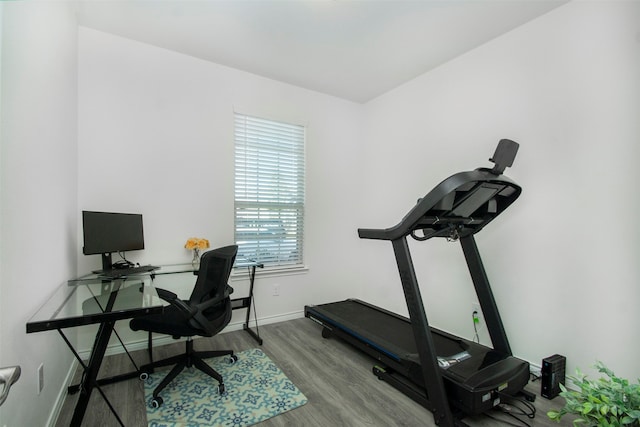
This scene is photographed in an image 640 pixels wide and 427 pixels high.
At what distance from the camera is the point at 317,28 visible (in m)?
2.53

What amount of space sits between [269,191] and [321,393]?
2.17 meters

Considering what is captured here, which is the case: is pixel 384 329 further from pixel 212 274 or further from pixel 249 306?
pixel 212 274

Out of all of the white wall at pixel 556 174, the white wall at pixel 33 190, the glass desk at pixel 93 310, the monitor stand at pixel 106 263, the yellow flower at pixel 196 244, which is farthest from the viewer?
the yellow flower at pixel 196 244

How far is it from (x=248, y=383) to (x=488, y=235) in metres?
2.40

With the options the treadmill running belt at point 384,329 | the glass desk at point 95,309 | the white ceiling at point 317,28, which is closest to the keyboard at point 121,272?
the glass desk at point 95,309

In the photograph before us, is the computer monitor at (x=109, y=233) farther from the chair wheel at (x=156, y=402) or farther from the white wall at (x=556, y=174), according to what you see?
the white wall at (x=556, y=174)

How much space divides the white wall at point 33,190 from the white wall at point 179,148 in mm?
367

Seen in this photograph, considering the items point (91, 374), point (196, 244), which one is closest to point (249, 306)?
point (196, 244)

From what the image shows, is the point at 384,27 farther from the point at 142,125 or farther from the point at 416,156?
the point at 142,125

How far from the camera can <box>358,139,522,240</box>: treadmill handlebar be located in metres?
1.68

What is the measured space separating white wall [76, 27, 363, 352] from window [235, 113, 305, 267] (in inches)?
4.4

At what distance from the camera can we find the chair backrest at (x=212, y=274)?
6.82 ft

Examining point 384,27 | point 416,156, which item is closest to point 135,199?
point 384,27

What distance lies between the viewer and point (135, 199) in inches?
108
